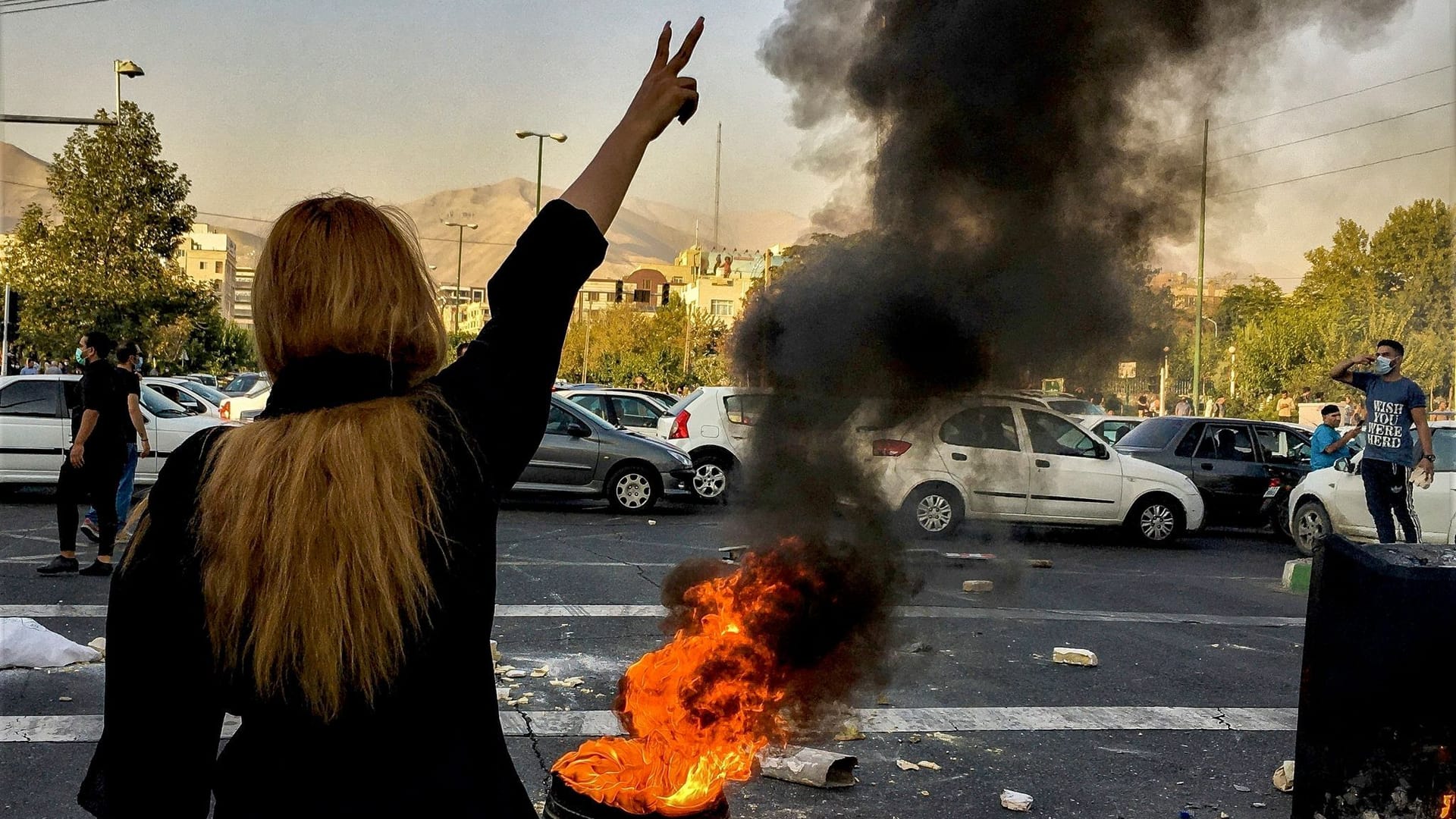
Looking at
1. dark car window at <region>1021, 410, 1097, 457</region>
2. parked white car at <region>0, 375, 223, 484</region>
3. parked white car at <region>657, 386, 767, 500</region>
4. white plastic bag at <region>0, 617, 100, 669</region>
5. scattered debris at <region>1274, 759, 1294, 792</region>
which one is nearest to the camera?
scattered debris at <region>1274, 759, 1294, 792</region>

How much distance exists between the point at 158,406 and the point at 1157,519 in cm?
1216

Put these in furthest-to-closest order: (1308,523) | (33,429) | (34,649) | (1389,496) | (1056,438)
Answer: (33,429), (1308,523), (1056,438), (1389,496), (34,649)

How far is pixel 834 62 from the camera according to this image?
5.75 meters

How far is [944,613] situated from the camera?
877 cm

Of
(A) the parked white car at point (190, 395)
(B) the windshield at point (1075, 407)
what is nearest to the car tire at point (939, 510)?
(B) the windshield at point (1075, 407)

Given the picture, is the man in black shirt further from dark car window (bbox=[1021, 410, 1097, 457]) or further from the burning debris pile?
dark car window (bbox=[1021, 410, 1097, 457])

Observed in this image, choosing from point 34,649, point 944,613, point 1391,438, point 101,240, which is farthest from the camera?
point 101,240

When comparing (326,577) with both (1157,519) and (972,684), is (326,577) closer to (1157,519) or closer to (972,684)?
(972,684)

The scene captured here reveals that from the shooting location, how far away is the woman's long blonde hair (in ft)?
4.64

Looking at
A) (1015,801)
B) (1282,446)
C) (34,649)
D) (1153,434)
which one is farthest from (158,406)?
(1282,446)

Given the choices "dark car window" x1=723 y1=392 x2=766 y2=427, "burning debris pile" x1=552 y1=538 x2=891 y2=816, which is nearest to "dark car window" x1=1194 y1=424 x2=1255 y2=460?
"dark car window" x1=723 y1=392 x2=766 y2=427

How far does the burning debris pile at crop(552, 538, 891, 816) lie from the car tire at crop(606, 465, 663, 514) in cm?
896

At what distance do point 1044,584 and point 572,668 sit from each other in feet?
17.4

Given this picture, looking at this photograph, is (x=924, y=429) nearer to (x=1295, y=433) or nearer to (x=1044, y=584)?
(x=1044, y=584)
